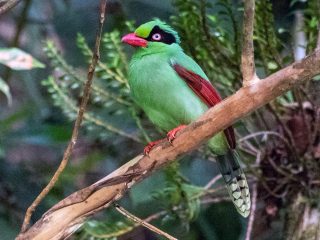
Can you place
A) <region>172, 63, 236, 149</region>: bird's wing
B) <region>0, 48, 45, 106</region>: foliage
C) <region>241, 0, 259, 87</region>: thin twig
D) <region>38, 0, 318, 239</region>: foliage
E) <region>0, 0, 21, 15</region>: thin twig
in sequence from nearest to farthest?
<region>241, 0, 259, 87</region>: thin twig < <region>0, 0, 21, 15</region>: thin twig < <region>0, 48, 45, 106</region>: foliage < <region>172, 63, 236, 149</region>: bird's wing < <region>38, 0, 318, 239</region>: foliage

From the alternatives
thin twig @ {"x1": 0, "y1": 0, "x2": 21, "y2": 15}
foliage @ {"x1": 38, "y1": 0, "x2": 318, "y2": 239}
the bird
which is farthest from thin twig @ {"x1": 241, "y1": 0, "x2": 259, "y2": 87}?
foliage @ {"x1": 38, "y1": 0, "x2": 318, "y2": 239}

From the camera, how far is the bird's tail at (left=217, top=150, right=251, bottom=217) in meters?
2.15

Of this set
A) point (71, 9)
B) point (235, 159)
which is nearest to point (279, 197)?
point (235, 159)

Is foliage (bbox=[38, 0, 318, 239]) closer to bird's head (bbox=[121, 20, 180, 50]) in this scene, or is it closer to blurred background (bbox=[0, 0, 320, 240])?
blurred background (bbox=[0, 0, 320, 240])

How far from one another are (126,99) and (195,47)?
0.89 feet

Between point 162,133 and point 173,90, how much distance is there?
0.39 m

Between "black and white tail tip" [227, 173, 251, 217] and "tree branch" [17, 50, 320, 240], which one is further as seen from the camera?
"black and white tail tip" [227, 173, 251, 217]

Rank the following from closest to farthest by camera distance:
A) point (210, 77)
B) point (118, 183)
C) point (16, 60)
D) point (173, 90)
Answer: point (118, 183) < point (16, 60) < point (173, 90) < point (210, 77)

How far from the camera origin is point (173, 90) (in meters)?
2.11

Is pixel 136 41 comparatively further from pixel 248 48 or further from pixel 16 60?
pixel 248 48

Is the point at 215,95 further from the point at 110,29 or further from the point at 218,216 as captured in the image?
the point at 110,29

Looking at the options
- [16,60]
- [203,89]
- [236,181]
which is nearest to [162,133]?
[236,181]

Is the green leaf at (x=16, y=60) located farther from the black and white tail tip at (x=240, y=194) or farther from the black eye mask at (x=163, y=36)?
the black and white tail tip at (x=240, y=194)

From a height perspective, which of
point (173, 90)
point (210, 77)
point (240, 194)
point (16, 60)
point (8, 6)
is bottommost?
point (240, 194)
